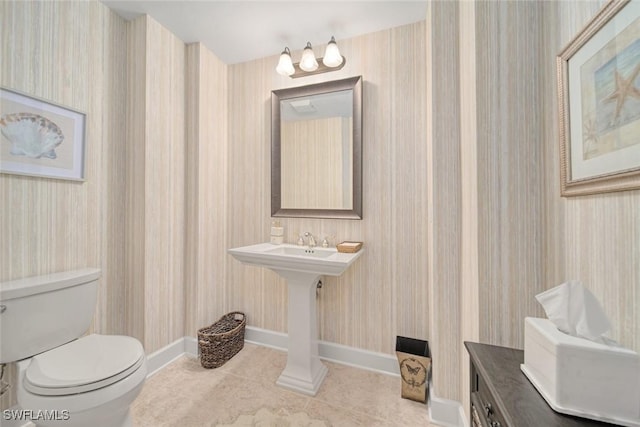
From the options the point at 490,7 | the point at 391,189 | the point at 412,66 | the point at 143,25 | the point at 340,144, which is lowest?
the point at 391,189

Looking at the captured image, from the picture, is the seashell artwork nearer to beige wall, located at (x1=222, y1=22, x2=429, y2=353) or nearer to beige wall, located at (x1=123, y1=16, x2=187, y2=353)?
beige wall, located at (x1=123, y1=16, x2=187, y2=353)

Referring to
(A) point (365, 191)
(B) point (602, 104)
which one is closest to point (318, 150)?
(A) point (365, 191)

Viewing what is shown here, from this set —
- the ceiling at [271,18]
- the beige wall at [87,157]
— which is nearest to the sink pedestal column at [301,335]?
the beige wall at [87,157]

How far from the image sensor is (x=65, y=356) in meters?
1.20

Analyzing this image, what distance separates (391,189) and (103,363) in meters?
1.88

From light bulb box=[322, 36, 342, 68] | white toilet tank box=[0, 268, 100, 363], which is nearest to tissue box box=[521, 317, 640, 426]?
light bulb box=[322, 36, 342, 68]

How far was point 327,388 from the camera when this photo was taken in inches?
64.3

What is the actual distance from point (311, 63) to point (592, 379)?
207 centimetres

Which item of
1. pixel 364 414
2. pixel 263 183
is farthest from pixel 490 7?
pixel 364 414

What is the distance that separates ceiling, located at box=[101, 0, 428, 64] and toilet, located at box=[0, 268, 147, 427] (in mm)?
1793

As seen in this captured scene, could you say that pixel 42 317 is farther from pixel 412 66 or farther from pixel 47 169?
pixel 412 66

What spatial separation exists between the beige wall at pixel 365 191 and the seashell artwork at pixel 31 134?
14 centimetres

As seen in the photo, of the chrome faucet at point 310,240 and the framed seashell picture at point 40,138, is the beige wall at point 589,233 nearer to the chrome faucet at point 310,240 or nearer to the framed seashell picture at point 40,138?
the chrome faucet at point 310,240

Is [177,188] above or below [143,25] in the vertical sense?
below
